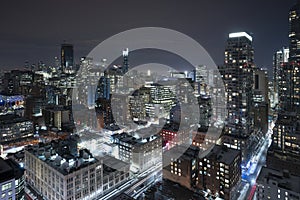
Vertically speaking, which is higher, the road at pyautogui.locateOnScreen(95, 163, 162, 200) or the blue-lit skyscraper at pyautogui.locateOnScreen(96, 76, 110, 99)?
the blue-lit skyscraper at pyautogui.locateOnScreen(96, 76, 110, 99)

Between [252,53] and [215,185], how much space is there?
8.83m

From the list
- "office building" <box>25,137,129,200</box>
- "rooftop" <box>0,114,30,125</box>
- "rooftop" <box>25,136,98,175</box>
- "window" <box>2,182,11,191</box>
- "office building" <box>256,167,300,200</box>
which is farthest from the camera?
"rooftop" <box>0,114,30,125</box>

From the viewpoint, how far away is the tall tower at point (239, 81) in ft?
36.9

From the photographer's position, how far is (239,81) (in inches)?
448

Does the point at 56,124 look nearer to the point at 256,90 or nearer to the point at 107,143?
the point at 107,143

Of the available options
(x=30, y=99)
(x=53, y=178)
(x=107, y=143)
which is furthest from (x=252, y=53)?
(x=30, y=99)

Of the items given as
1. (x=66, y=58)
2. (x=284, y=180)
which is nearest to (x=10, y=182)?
(x=284, y=180)

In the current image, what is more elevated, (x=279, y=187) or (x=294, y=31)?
(x=294, y=31)

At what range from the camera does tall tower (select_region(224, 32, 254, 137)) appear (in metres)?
11.3

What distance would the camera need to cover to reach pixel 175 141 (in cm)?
1029

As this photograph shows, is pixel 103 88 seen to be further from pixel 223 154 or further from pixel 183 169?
pixel 223 154

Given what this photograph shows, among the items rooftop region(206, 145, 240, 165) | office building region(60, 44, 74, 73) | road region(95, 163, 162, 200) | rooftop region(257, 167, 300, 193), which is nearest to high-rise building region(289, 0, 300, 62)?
rooftop region(206, 145, 240, 165)

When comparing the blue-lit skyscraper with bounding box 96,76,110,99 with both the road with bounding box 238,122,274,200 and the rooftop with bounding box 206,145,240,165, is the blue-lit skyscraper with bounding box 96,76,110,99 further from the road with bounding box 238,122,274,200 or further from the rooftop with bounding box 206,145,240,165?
the rooftop with bounding box 206,145,240,165

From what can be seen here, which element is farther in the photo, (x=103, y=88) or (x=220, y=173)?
(x=103, y=88)
